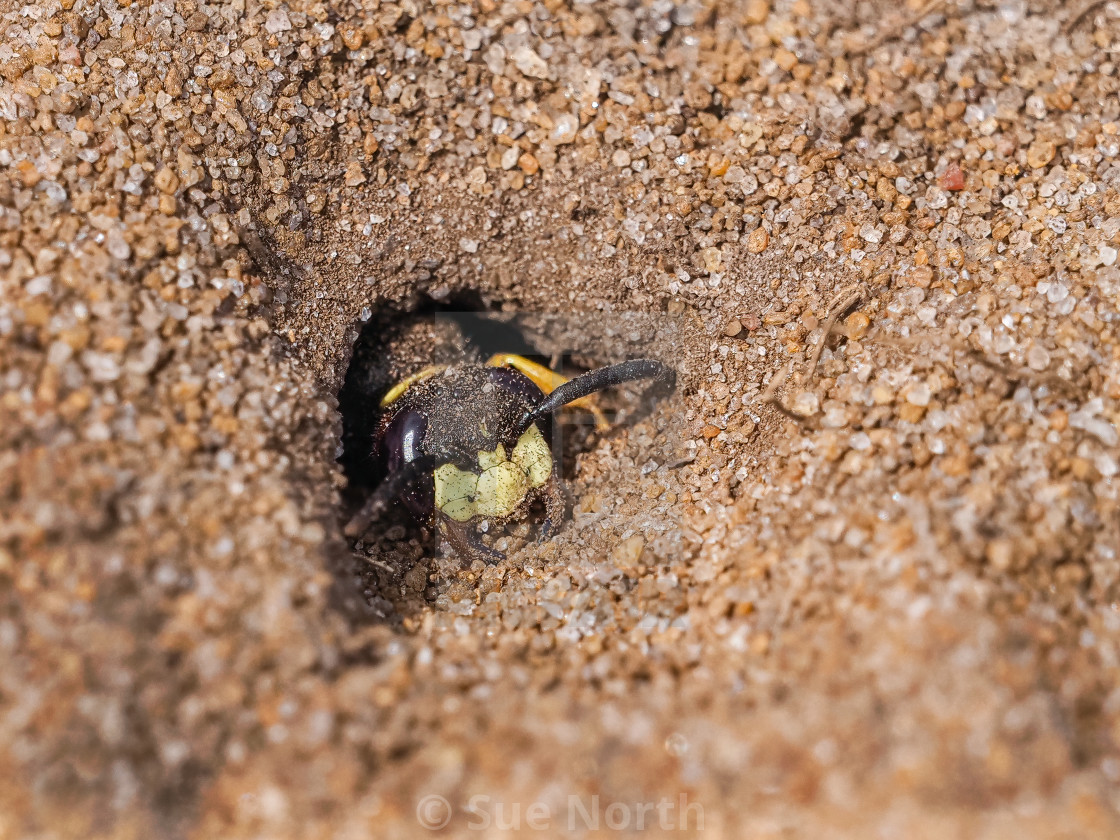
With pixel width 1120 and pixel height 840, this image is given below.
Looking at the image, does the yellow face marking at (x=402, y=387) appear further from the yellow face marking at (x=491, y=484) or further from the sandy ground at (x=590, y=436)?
the yellow face marking at (x=491, y=484)

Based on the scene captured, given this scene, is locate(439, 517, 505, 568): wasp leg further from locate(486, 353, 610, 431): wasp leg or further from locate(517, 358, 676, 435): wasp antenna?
locate(486, 353, 610, 431): wasp leg

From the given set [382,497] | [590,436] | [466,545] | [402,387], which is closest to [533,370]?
[590,436]

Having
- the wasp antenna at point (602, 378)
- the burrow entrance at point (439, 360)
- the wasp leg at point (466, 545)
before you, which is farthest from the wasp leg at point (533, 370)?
the wasp leg at point (466, 545)

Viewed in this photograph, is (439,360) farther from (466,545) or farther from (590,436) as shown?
(466,545)

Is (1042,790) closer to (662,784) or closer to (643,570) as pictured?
(662,784)

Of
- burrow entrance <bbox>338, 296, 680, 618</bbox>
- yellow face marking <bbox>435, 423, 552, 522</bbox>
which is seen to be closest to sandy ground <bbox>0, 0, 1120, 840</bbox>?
burrow entrance <bbox>338, 296, 680, 618</bbox>

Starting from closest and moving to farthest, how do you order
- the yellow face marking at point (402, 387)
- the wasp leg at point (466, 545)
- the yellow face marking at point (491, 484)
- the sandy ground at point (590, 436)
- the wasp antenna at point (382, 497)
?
the sandy ground at point (590, 436), the wasp antenna at point (382, 497), the wasp leg at point (466, 545), the yellow face marking at point (491, 484), the yellow face marking at point (402, 387)

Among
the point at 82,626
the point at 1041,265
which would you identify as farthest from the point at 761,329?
the point at 82,626
